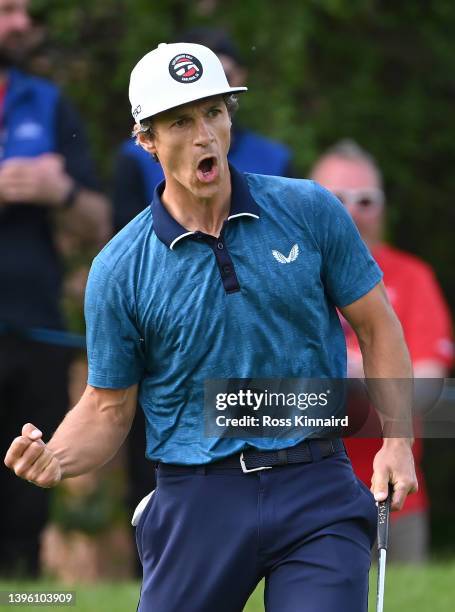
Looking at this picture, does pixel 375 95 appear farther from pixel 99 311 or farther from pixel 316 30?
pixel 99 311

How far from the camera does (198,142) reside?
14.9 ft

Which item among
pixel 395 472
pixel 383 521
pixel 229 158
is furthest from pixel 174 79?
pixel 229 158

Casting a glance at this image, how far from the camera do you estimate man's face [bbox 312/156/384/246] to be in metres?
7.63

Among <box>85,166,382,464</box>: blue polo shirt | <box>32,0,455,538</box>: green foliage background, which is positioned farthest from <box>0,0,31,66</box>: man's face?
<box>85,166,382,464</box>: blue polo shirt

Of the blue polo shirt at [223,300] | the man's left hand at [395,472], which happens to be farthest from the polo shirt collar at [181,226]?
the man's left hand at [395,472]

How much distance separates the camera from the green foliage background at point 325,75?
430 inches

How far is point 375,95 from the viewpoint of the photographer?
1223cm

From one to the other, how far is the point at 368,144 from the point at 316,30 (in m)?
1.01

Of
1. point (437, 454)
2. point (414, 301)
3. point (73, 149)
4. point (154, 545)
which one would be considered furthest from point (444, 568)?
point (437, 454)

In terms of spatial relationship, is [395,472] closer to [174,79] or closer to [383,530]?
[383,530]

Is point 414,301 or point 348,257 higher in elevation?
point 414,301

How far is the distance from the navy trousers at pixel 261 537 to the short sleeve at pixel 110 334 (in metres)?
0.36

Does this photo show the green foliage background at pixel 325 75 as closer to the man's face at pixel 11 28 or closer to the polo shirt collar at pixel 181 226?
the man's face at pixel 11 28

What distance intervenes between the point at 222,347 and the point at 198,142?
0.60 m
